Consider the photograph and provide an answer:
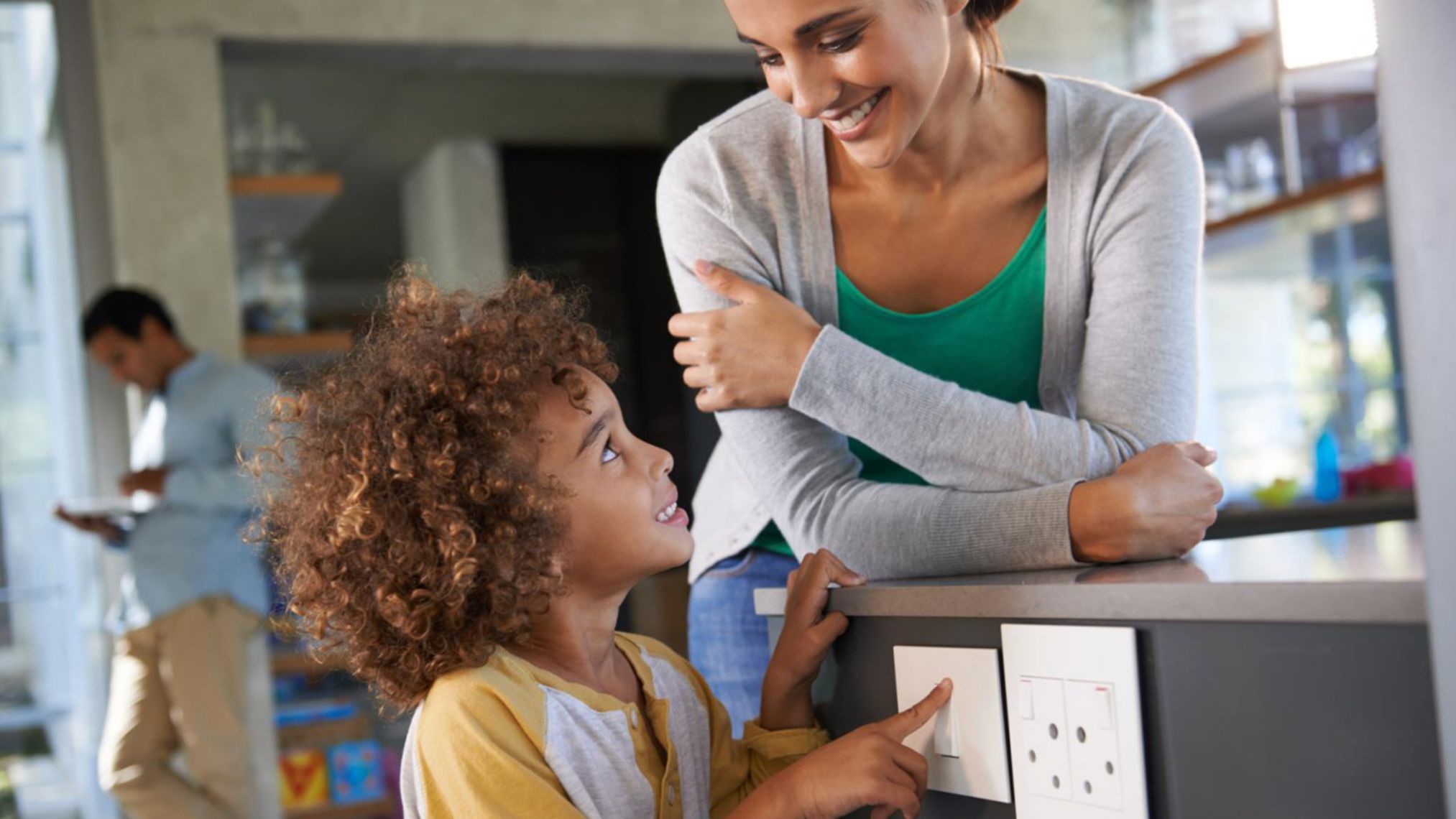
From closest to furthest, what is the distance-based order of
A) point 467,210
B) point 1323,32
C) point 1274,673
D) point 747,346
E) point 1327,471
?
point 1274,673 < point 747,346 < point 1323,32 < point 1327,471 < point 467,210

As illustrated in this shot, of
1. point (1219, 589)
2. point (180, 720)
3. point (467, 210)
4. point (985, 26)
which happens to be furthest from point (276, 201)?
point (1219, 589)

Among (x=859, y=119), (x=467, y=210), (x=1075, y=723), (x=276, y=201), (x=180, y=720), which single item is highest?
(x=467, y=210)

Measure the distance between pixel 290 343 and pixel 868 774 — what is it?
314 cm

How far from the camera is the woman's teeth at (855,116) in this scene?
108 cm

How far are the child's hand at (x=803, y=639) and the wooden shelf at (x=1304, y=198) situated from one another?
2.68m

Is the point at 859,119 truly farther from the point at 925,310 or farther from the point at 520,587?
the point at 520,587

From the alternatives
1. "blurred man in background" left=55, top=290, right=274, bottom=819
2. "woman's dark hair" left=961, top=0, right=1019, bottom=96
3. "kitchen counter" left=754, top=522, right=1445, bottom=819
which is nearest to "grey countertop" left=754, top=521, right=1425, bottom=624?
"kitchen counter" left=754, top=522, right=1445, bottom=819

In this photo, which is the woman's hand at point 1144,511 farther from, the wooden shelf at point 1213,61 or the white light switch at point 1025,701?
the wooden shelf at point 1213,61

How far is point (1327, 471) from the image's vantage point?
360 centimetres

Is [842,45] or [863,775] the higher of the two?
[842,45]

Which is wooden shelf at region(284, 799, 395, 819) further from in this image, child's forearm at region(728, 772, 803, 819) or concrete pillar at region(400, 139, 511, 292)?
child's forearm at region(728, 772, 803, 819)

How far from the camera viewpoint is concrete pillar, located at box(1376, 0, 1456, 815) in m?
0.53

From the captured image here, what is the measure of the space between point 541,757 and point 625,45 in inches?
135

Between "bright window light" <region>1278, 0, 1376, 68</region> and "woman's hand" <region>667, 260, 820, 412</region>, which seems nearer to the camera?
"woman's hand" <region>667, 260, 820, 412</region>
